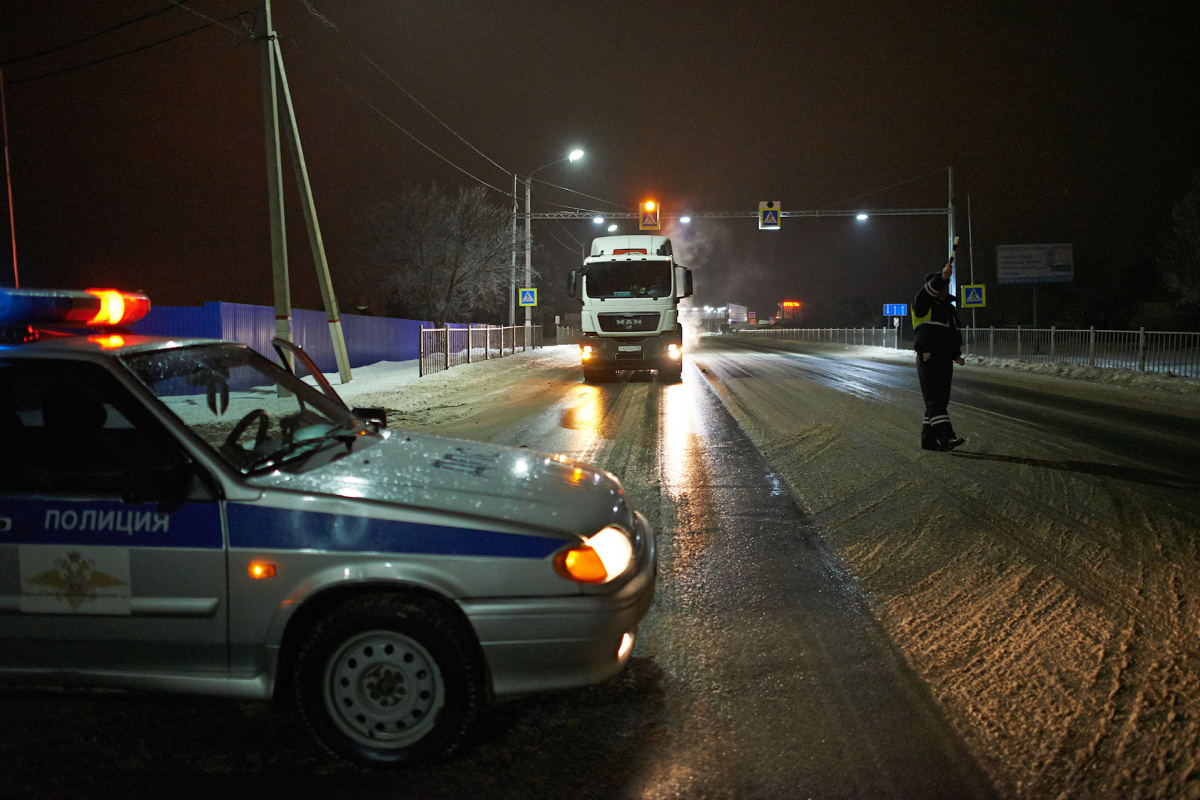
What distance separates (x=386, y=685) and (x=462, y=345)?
26.9 meters

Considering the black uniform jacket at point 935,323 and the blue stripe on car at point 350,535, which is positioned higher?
the black uniform jacket at point 935,323

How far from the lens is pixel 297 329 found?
78.5 feet

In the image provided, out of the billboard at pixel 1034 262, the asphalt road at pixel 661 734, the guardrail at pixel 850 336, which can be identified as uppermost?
the billboard at pixel 1034 262

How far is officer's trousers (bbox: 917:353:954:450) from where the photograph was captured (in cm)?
911

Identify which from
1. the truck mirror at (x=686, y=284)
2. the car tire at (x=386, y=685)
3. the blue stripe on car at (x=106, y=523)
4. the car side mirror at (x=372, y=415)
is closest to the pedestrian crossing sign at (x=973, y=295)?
the truck mirror at (x=686, y=284)

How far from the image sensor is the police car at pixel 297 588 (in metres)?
2.90

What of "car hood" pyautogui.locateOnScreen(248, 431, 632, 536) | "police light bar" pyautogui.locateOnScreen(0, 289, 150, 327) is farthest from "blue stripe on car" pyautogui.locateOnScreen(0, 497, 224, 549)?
"police light bar" pyautogui.locateOnScreen(0, 289, 150, 327)

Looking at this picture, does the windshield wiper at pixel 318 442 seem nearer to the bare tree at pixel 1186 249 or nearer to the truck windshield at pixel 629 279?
the truck windshield at pixel 629 279

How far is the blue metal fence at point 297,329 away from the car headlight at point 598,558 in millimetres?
10229

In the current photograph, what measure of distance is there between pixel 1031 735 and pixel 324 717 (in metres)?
2.53

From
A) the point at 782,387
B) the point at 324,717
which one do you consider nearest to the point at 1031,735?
the point at 324,717

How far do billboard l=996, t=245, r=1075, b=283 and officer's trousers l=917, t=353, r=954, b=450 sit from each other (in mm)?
41706

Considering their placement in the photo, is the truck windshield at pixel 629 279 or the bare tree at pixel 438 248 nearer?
the truck windshield at pixel 629 279

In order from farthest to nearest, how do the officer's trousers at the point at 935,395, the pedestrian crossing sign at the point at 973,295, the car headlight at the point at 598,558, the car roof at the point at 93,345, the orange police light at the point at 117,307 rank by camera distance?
1. the pedestrian crossing sign at the point at 973,295
2. the officer's trousers at the point at 935,395
3. the orange police light at the point at 117,307
4. the car roof at the point at 93,345
5. the car headlight at the point at 598,558
